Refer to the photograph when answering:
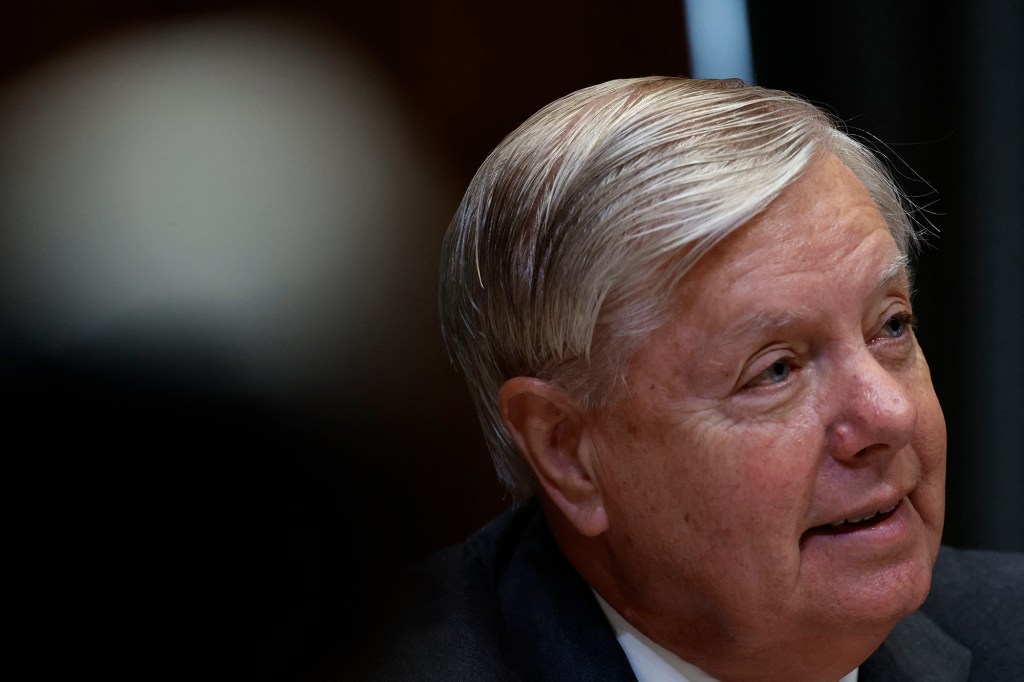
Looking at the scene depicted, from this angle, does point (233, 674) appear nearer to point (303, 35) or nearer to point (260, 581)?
point (260, 581)

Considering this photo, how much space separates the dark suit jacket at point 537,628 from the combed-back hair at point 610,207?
0.99ft

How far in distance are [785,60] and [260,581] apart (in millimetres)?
1406

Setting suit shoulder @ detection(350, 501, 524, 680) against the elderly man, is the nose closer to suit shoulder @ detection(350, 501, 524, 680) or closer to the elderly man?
the elderly man

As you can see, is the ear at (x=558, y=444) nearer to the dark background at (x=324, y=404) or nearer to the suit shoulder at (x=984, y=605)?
the dark background at (x=324, y=404)

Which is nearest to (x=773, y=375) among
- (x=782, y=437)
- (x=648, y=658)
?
(x=782, y=437)

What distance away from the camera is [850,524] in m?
1.52

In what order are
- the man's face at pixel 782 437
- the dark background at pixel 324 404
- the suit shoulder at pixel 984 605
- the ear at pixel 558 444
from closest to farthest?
the dark background at pixel 324 404 < the man's face at pixel 782 437 < the ear at pixel 558 444 < the suit shoulder at pixel 984 605

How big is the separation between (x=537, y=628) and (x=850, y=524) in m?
0.49

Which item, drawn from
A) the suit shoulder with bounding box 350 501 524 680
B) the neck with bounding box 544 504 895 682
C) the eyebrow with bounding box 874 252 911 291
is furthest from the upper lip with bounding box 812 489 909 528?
the suit shoulder with bounding box 350 501 524 680

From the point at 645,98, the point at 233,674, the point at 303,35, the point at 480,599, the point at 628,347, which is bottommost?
the point at 480,599

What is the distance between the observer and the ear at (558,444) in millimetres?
1587

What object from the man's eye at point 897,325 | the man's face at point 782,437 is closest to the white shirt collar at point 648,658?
the man's face at point 782,437

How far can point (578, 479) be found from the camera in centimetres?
160

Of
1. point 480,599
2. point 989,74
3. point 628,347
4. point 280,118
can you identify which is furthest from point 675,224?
point 989,74
